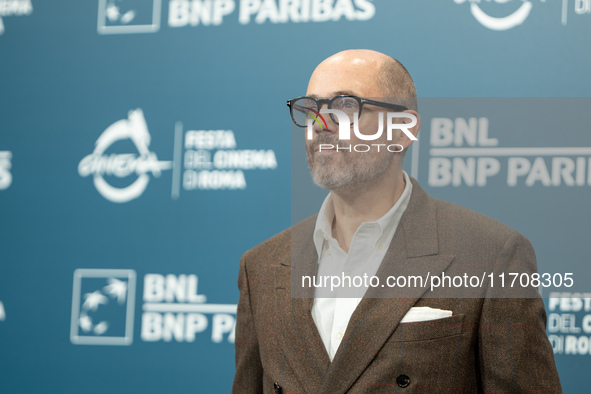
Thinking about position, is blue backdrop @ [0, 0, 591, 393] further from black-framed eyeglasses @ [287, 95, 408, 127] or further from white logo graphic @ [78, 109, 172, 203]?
black-framed eyeglasses @ [287, 95, 408, 127]

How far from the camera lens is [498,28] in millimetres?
1991

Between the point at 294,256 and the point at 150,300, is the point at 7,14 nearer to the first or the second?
the point at 150,300

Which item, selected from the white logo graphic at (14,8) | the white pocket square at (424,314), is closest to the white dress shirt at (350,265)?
the white pocket square at (424,314)

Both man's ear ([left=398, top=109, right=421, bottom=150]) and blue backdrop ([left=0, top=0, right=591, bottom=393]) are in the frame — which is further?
blue backdrop ([left=0, top=0, right=591, bottom=393])

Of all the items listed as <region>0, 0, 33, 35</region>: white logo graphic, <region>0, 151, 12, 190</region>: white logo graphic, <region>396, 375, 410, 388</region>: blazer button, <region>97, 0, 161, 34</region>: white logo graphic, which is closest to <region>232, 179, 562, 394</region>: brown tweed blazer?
<region>396, 375, 410, 388</region>: blazer button

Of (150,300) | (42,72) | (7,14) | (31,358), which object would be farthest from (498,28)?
(31,358)

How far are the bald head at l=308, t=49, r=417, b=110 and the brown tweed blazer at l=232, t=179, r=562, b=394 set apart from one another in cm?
24

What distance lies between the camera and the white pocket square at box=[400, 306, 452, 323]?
1.20 metres

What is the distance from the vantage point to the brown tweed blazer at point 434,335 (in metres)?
1.18

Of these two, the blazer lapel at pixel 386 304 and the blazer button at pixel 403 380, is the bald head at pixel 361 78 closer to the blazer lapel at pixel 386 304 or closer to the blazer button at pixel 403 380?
the blazer lapel at pixel 386 304

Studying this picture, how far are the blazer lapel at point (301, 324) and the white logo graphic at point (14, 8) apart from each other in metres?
1.72

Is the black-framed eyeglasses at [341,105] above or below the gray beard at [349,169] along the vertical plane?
above

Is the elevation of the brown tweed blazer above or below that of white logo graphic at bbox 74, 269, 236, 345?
above

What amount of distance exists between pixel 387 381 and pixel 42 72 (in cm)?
190
